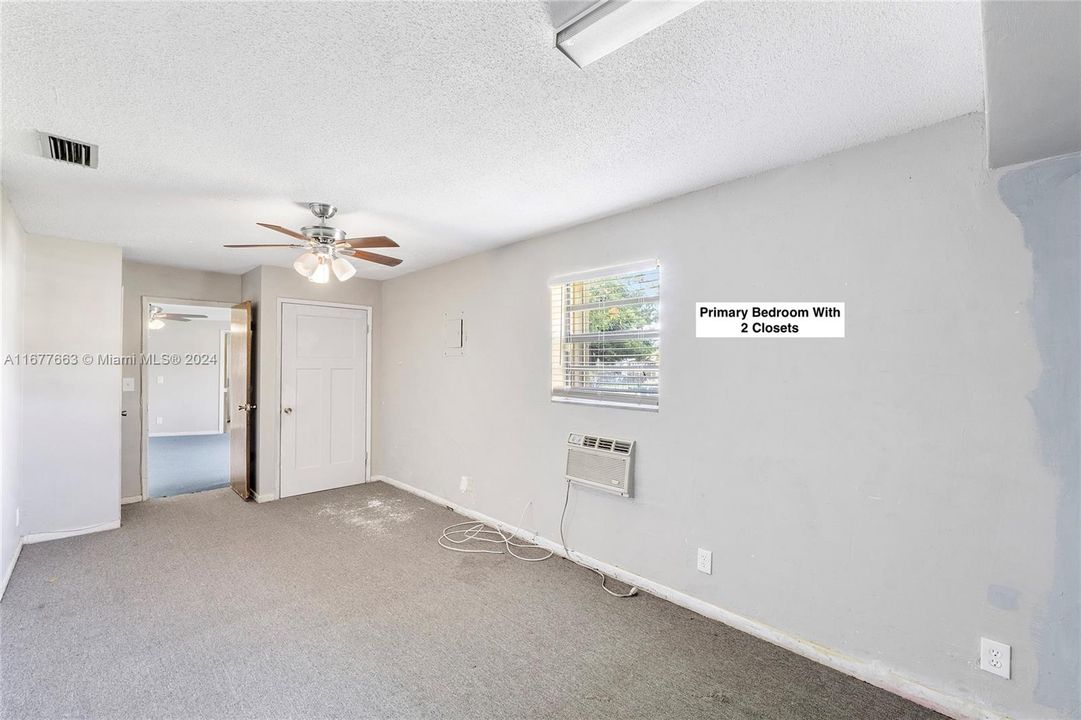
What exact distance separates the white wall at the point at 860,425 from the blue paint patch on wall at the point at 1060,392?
3 cm

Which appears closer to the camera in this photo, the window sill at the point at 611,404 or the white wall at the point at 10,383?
the white wall at the point at 10,383

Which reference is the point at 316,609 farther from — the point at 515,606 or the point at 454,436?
the point at 454,436

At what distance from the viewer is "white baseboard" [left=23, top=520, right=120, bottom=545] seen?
3.65 metres

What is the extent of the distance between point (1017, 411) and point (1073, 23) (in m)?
1.31

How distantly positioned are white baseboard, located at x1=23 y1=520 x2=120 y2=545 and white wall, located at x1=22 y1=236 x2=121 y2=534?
22mm

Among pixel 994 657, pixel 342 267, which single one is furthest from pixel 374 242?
pixel 994 657

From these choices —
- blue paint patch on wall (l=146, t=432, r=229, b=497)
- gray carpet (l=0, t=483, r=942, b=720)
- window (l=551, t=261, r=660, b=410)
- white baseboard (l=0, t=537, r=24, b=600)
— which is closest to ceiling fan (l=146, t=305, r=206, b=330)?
blue paint patch on wall (l=146, t=432, r=229, b=497)

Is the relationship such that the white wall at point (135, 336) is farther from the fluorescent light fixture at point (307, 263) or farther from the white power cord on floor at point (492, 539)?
the white power cord on floor at point (492, 539)

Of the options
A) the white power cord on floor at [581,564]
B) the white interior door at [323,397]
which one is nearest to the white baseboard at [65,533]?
the white interior door at [323,397]

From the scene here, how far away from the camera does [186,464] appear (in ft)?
21.6

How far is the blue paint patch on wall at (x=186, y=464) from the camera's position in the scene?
5.36 metres

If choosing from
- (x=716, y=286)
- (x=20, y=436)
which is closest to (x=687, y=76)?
(x=716, y=286)

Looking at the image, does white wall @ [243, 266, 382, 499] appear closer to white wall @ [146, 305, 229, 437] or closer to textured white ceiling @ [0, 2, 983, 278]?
textured white ceiling @ [0, 2, 983, 278]

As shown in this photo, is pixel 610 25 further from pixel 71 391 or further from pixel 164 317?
pixel 164 317
